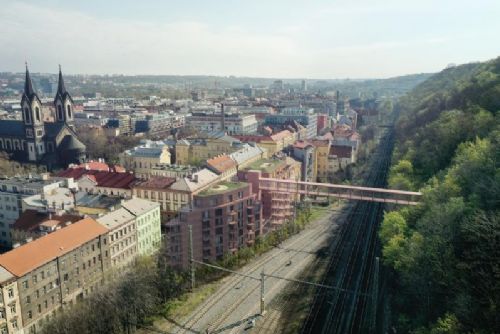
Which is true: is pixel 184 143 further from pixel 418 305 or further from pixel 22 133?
pixel 418 305

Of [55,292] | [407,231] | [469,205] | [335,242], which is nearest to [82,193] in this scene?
[55,292]

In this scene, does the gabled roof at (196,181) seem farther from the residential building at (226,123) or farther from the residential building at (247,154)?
the residential building at (226,123)

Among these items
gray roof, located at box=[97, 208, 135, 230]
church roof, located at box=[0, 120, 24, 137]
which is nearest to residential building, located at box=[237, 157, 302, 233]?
gray roof, located at box=[97, 208, 135, 230]

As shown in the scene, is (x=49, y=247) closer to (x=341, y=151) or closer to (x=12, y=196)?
(x=12, y=196)

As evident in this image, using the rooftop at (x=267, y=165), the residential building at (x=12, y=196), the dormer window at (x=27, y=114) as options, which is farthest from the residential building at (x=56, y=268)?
the dormer window at (x=27, y=114)

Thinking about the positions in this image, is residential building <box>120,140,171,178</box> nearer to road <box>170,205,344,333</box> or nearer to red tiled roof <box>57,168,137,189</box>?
red tiled roof <box>57,168,137,189</box>

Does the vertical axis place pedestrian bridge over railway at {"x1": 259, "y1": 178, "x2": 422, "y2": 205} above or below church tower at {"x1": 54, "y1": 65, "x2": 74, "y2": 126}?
below
